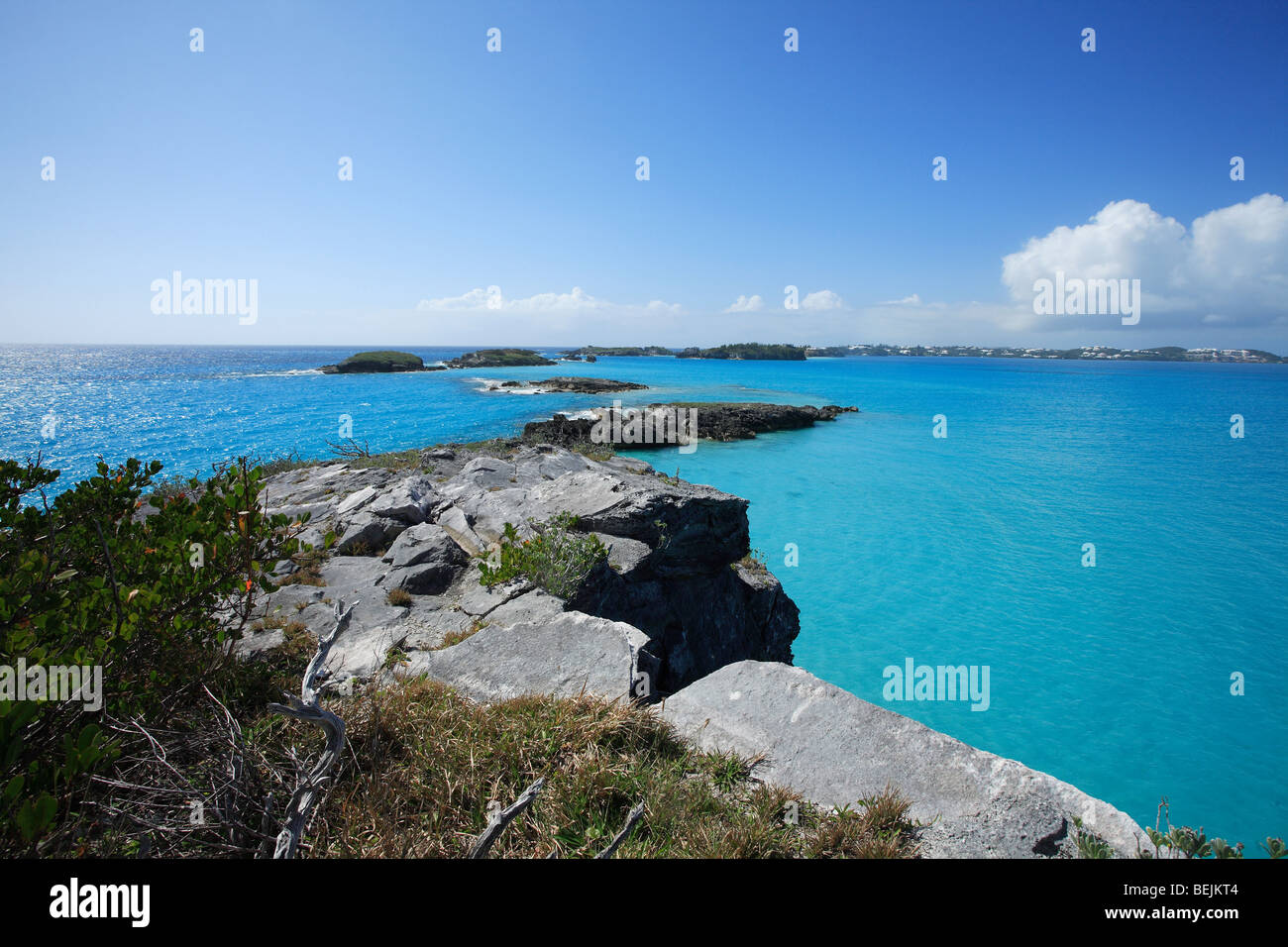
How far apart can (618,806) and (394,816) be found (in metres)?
1.48

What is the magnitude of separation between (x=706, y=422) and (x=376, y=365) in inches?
2979

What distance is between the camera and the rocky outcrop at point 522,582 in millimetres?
6355

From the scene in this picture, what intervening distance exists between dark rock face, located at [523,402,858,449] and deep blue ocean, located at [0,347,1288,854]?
2.65 m

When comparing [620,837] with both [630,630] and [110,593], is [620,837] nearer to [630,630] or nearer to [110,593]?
[630,630]

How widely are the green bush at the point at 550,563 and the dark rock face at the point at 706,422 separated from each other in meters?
25.4

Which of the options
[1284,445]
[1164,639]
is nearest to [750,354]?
[1284,445]

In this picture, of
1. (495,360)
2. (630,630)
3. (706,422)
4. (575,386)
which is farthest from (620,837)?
(495,360)

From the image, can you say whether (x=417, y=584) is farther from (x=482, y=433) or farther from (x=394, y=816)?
(x=482, y=433)

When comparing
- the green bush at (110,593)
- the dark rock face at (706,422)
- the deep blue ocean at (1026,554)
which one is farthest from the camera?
the dark rock face at (706,422)

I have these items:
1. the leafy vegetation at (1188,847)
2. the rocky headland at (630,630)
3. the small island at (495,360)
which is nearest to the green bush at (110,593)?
the rocky headland at (630,630)

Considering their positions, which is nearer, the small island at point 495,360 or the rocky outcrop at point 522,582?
the rocky outcrop at point 522,582

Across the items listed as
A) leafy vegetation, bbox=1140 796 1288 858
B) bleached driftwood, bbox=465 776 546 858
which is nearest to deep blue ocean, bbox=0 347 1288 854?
leafy vegetation, bbox=1140 796 1288 858

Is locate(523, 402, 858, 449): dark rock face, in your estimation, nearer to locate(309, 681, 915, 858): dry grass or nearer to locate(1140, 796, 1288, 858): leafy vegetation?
locate(309, 681, 915, 858): dry grass

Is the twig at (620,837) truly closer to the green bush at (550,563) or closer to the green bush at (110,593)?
the green bush at (110,593)
